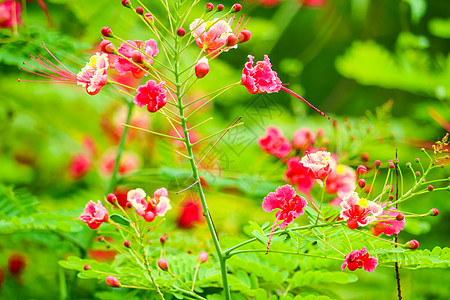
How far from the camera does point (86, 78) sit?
28.6 inches

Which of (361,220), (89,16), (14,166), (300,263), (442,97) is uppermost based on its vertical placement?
(89,16)

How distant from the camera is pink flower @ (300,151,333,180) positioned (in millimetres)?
687

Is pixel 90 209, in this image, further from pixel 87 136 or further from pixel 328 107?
pixel 328 107

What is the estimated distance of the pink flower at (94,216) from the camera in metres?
0.70

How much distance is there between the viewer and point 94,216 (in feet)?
2.31

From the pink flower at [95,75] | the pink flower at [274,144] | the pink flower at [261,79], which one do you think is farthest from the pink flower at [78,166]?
the pink flower at [261,79]

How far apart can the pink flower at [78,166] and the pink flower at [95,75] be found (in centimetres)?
120

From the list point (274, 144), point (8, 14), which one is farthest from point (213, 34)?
point (8, 14)

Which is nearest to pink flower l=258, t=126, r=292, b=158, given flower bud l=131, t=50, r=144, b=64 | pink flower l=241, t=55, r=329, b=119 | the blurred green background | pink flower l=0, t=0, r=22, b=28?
the blurred green background

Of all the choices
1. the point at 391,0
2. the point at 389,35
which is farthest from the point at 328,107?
the point at 389,35

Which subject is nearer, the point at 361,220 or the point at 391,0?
the point at 361,220

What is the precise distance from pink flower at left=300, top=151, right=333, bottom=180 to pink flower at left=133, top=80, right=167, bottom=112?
22cm

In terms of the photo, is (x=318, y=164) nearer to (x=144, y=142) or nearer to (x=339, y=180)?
(x=339, y=180)

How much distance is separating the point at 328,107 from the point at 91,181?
5.56ft
